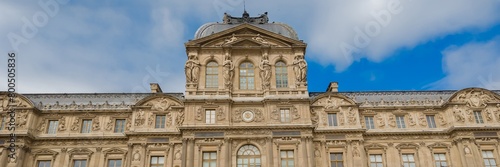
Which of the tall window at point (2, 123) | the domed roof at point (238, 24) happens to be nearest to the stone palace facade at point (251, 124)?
the tall window at point (2, 123)

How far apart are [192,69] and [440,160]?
85.3 feet

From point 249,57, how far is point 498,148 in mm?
25942

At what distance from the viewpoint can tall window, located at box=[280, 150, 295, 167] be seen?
37.7 meters

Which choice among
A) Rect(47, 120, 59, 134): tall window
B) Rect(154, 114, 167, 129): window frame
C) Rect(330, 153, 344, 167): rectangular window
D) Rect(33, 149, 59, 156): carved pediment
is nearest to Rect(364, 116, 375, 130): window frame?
Rect(330, 153, 344, 167): rectangular window

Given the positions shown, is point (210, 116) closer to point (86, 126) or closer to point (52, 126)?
point (86, 126)

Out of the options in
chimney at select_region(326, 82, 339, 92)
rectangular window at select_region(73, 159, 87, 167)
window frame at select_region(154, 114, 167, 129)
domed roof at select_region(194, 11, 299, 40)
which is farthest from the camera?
chimney at select_region(326, 82, 339, 92)

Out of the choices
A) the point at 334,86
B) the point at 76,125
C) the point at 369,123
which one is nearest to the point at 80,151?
the point at 76,125

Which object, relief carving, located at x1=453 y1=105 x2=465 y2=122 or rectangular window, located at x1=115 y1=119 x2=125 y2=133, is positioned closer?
relief carving, located at x1=453 y1=105 x2=465 y2=122

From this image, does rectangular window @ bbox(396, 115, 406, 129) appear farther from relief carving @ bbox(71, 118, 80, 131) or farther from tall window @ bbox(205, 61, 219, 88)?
relief carving @ bbox(71, 118, 80, 131)

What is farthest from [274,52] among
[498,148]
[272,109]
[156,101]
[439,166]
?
[498,148]

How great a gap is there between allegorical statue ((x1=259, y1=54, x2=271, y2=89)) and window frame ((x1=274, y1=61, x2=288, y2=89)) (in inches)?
40.8

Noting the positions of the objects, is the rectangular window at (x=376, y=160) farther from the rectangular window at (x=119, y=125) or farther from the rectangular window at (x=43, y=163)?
the rectangular window at (x=43, y=163)

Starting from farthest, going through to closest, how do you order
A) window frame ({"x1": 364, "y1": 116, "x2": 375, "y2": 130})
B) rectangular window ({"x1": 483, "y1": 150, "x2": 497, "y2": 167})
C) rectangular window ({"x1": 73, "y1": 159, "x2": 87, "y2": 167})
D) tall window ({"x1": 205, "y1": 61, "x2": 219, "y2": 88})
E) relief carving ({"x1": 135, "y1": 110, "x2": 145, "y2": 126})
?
window frame ({"x1": 364, "y1": 116, "x2": 375, "y2": 130})
tall window ({"x1": 205, "y1": 61, "x2": 219, "y2": 88})
relief carving ({"x1": 135, "y1": 110, "x2": 145, "y2": 126})
rectangular window ({"x1": 73, "y1": 159, "x2": 87, "y2": 167})
rectangular window ({"x1": 483, "y1": 150, "x2": 497, "y2": 167})

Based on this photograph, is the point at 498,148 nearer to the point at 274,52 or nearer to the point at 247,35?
the point at 274,52
